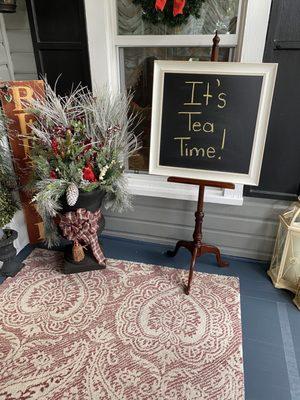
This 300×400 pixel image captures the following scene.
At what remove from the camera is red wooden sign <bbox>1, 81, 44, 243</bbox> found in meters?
1.88

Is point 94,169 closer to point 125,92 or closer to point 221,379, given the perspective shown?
point 125,92

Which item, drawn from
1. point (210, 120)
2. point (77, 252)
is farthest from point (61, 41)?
point (77, 252)

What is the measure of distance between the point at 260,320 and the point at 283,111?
1.22 meters

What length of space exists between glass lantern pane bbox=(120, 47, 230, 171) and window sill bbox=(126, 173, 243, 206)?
0.57ft

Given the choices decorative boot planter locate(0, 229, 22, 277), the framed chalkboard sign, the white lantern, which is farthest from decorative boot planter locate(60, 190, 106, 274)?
the white lantern

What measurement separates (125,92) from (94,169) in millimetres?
642

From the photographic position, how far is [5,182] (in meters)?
1.94

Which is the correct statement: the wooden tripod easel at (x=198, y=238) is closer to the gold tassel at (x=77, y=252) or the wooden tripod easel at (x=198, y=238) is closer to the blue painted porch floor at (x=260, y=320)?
the blue painted porch floor at (x=260, y=320)

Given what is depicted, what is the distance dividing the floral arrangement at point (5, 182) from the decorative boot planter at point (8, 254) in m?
0.11

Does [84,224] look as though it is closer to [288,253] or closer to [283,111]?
[288,253]

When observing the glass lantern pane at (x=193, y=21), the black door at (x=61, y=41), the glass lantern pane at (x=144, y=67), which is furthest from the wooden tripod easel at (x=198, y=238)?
Result: the black door at (x=61, y=41)

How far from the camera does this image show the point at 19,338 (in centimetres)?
161

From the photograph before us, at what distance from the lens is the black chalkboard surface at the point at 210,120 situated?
4.96 ft

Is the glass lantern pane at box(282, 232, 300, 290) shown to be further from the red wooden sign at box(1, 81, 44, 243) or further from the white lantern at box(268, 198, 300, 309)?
the red wooden sign at box(1, 81, 44, 243)
